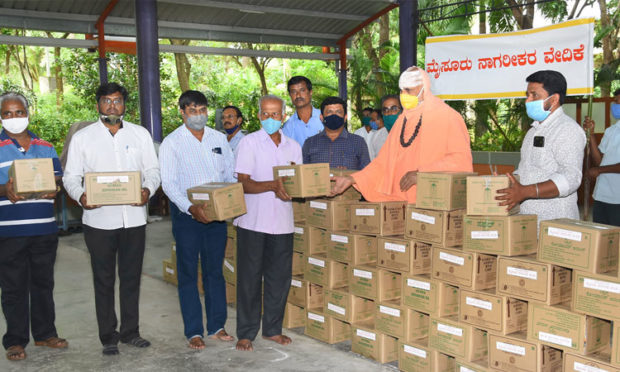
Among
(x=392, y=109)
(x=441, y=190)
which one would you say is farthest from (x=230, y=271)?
(x=441, y=190)

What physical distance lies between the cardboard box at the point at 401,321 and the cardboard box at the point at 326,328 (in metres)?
0.50

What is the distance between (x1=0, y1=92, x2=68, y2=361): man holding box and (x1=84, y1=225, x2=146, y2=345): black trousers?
1.07 feet

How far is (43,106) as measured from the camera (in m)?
21.7

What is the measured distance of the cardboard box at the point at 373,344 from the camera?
396 centimetres

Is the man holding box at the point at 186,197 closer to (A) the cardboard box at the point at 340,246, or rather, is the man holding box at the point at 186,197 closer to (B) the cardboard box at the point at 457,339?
(A) the cardboard box at the point at 340,246

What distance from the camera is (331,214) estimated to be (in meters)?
4.27

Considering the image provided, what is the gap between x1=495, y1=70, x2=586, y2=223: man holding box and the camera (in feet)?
10.4

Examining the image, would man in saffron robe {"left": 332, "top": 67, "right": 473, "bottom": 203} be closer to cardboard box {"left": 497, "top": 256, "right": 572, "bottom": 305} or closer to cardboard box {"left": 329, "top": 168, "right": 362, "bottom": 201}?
cardboard box {"left": 329, "top": 168, "right": 362, "bottom": 201}

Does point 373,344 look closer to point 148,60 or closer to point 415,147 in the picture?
point 415,147

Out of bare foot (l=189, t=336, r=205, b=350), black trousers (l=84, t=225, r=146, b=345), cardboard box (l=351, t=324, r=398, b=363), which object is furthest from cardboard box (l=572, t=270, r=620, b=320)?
black trousers (l=84, t=225, r=146, b=345)

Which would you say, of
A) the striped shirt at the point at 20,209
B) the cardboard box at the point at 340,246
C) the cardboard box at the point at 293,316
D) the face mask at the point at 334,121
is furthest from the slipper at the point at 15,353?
the face mask at the point at 334,121

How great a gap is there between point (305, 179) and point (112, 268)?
1464mm

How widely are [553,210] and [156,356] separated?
9.11 ft

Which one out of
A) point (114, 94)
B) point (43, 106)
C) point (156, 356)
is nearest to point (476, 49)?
point (114, 94)
